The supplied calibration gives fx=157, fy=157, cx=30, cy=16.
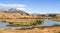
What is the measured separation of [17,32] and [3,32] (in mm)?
2190

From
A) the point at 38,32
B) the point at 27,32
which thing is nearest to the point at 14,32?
the point at 27,32

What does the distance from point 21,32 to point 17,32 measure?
63 centimetres

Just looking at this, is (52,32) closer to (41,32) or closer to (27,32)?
(41,32)

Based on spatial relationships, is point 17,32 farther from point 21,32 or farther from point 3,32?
point 3,32

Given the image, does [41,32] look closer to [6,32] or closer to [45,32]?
[45,32]

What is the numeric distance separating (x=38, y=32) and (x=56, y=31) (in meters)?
3.11

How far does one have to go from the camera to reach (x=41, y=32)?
2441cm

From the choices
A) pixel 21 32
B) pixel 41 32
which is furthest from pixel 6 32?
Answer: pixel 41 32

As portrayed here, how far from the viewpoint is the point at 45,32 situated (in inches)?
959

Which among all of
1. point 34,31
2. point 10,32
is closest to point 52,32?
point 34,31

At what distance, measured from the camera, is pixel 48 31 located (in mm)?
25203

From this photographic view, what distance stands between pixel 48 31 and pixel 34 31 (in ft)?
7.37

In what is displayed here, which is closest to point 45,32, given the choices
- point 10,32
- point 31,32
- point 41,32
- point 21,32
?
point 41,32

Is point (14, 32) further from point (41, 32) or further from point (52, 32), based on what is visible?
point (52, 32)
